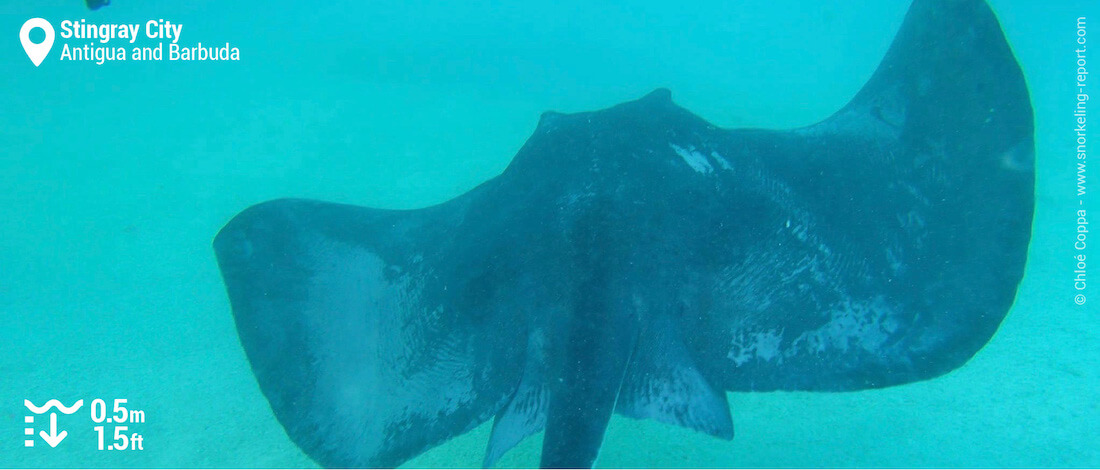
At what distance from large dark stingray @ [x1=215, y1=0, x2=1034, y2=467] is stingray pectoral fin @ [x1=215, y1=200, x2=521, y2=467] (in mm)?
12

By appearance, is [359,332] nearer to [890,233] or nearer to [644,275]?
[644,275]

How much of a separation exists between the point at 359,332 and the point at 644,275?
5.68 ft

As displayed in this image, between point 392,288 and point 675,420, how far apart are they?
185 cm

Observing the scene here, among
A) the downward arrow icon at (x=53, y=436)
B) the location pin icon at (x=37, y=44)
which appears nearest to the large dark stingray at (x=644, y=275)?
the downward arrow icon at (x=53, y=436)

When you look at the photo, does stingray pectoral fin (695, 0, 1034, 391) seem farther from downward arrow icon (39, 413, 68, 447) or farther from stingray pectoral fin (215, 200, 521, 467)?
downward arrow icon (39, 413, 68, 447)

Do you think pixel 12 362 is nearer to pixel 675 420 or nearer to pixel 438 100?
pixel 675 420

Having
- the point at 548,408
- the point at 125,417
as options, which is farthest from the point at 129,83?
the point at 548,408

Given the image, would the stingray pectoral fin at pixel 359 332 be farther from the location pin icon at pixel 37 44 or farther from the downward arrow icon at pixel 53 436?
the location pin icon at pixel 37 44

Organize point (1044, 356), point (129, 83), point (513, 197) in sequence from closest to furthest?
1. point (513, 197)
2. point (1044, 356)
3. point (129, 83)

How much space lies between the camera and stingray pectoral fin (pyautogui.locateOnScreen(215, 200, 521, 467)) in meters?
3.11

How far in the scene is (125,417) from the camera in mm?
4746

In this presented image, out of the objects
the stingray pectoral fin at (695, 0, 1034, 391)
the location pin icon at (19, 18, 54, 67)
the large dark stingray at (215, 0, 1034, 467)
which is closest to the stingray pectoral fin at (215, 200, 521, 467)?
the large dark stingray at (215, 0, 1034, 467)

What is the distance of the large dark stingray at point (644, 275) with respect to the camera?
3.04 metres

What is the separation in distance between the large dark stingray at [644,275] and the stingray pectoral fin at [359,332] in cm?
1
